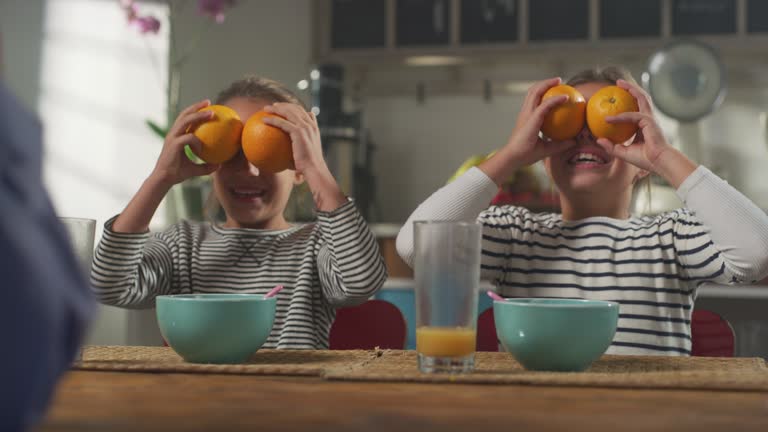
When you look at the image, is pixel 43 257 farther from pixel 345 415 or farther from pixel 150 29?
pixel 150 29

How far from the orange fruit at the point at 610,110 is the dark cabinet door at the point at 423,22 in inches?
97.4

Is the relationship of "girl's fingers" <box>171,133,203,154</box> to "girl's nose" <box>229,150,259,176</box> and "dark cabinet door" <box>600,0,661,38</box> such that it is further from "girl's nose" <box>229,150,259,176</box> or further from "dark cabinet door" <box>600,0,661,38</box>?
"dark cabinet door" <box>600,0,661,38</box>

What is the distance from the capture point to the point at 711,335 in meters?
1.19

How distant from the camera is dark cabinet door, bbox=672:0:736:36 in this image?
333 cm

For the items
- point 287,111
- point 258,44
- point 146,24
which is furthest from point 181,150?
point 258,44

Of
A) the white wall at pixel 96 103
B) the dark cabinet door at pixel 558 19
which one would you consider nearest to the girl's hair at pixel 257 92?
the white wall at pixel 96 103

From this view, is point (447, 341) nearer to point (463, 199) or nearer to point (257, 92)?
point (463, 199)

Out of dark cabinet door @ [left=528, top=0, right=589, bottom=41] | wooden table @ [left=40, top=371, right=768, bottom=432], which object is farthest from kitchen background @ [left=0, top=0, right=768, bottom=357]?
wooden table @ [left=40, top=371, right=768, bottom=432]

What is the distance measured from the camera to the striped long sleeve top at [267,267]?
1189mm

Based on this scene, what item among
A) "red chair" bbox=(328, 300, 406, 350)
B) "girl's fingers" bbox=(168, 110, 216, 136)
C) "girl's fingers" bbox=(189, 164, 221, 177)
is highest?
"girl's fingers" bbox=(168, 110, 216, 136)

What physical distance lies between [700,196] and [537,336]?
0.49 meters

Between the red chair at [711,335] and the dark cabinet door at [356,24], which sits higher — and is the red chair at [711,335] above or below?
below

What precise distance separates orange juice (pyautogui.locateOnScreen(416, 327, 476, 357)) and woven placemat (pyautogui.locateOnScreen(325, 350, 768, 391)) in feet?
0.07

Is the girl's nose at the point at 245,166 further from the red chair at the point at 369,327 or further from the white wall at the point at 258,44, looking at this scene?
the white wall at the point at 258,44
